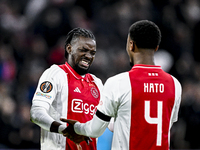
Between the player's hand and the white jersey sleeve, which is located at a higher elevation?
the white jersey sleeve

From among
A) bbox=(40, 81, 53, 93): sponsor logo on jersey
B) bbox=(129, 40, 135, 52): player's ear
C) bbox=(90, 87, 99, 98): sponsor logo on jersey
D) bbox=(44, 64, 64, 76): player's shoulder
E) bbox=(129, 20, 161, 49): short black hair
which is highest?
bbox=(129, 20, 161, 49): short black hair

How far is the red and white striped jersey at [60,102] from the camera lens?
332 centimetres

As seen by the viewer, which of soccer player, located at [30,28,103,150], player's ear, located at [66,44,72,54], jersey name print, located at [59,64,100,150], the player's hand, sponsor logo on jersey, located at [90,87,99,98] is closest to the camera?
the player's hand

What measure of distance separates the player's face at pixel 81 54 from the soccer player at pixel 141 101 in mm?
1084

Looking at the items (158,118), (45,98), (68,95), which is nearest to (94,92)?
(68,95)

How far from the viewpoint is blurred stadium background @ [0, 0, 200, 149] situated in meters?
6.95

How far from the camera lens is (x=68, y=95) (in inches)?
139

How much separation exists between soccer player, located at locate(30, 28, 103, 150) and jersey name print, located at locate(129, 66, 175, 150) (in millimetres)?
830

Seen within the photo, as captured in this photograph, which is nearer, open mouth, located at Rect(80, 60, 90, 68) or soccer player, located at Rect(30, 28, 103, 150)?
soccer player, located at Rect(30, 28, 103, 150)

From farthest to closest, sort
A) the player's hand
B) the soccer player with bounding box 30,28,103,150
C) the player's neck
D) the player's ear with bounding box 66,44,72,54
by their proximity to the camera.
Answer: the player's ear with bounding box 66,44,72,54
the soccer player with bounding box 30,28,103,150
the player's hand
the player's neck

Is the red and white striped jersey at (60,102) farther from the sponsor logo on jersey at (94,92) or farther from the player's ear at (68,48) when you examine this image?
the player's ear at (68,48)

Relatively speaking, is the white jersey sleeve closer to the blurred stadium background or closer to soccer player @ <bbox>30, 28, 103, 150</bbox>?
soccer player @ <bbox>30, 28, 103, 150</bbox>

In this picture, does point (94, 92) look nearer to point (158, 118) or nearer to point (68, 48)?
point (68, 48)

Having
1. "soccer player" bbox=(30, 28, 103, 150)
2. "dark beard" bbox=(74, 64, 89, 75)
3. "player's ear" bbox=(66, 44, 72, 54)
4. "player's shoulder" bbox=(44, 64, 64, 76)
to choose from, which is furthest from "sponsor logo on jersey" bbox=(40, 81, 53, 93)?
"player's ear" bbox=(66, 44, 72, 54)
